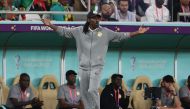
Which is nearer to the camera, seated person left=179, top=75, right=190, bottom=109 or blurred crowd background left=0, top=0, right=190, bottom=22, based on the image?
blurred crowd background left=0, top=0, right=190, bottom=22

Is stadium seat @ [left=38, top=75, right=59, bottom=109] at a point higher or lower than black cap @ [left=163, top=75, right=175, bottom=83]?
lower

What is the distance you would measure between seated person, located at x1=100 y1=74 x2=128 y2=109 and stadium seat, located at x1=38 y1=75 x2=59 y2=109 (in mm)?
1521

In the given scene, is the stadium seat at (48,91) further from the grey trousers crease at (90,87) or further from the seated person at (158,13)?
the grey trousers crease at (90,87)

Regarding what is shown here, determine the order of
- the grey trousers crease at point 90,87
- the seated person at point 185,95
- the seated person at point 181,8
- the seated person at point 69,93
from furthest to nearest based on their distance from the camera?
the seated person at point 181,8 → the seated person at point 185,95 → the seated person at point 69,93 → the grey trousers crease at point 90,87

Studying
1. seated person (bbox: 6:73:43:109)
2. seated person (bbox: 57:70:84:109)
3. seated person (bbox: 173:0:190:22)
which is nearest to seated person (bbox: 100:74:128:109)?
seated person (bbox: 57:70:84:109)

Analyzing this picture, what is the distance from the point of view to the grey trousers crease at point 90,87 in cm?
1853

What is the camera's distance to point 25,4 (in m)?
24.0

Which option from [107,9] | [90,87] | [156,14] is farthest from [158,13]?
[90,87]

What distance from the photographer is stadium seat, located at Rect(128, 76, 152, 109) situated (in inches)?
963

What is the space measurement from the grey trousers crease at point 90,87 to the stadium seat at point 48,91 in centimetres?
555

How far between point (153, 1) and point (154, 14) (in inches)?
15.7

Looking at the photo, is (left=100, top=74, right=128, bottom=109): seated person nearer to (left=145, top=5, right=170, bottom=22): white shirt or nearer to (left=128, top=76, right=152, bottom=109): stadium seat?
(left=128, top=76, right=152, bottom=109): stadium seat

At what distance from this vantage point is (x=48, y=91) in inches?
958

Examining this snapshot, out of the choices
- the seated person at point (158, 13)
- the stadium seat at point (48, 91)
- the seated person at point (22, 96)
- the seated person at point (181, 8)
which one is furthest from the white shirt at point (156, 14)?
the seated person at point (22, 96)
